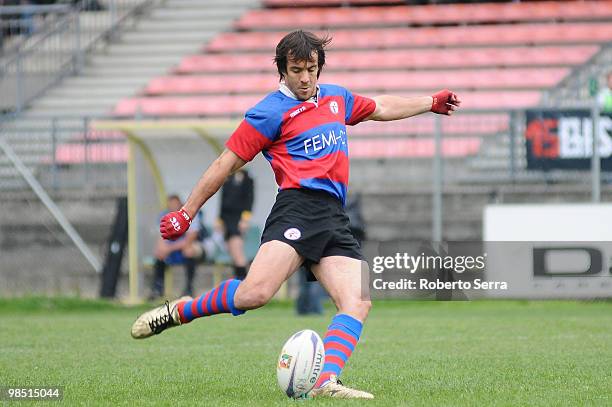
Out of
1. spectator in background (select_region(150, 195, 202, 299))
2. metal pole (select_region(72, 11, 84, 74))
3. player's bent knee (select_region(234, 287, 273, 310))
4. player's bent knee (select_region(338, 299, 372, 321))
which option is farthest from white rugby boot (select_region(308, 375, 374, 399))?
metal pole (select_region(72, 11, 84, 74))

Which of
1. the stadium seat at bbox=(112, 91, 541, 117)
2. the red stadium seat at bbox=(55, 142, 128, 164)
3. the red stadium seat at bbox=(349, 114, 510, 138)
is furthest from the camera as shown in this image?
the stadium seat at bbox=(112, 91, 541, 117)

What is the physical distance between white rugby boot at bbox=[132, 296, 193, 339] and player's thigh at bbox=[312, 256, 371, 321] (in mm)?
839

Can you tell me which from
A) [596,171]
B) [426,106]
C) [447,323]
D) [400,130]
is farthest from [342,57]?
[426,106]

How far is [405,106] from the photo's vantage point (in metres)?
7.76

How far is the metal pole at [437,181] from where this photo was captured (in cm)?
1689

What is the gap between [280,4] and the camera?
2516cm

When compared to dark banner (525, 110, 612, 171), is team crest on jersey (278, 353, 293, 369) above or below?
below

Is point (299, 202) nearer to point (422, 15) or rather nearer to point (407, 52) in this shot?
point (407, 52)

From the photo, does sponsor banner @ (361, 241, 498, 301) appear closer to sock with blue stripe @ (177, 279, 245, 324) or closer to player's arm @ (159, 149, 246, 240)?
sock with blue stripe @ (177, 279, 245, 324)

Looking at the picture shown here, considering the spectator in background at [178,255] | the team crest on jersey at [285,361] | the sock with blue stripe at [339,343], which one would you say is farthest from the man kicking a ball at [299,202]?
the spectator in background at [178,255]

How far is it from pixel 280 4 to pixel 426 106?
58.1ft

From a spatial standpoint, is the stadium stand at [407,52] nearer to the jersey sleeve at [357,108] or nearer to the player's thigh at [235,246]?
the player's thigh at [235,246]

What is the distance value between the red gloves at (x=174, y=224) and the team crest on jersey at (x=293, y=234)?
54cm

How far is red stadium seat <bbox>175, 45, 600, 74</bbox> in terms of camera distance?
879 inches
